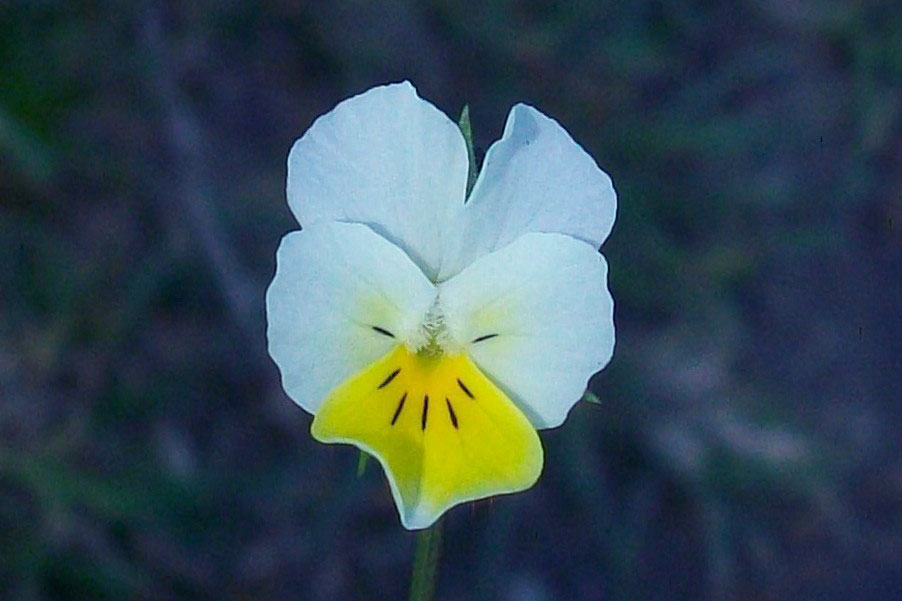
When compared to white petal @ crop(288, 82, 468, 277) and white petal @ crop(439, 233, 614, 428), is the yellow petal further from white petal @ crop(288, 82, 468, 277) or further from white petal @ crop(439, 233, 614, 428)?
white petal @ crop(288, 82, 468, 277)

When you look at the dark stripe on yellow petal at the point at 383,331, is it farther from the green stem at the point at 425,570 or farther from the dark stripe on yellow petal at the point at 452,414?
the green stem at the point at 425,570

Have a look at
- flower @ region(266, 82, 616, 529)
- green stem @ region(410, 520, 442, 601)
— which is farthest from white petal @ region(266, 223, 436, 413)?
green stem @ region(410, 520, 442, 601)

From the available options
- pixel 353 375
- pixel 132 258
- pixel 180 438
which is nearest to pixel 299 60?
pixel 132 258

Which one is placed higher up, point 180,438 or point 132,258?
point 132,258

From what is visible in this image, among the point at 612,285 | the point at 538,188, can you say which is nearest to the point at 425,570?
the point at 538,188

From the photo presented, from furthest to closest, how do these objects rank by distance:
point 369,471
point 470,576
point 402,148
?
point 470,576 → point 369,471 → point 402,148

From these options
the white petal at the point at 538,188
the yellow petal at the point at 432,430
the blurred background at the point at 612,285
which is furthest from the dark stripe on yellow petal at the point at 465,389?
the blurred background at the point at 612,285

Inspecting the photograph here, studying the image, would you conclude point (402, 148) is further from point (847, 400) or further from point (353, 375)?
point (847, 400)
